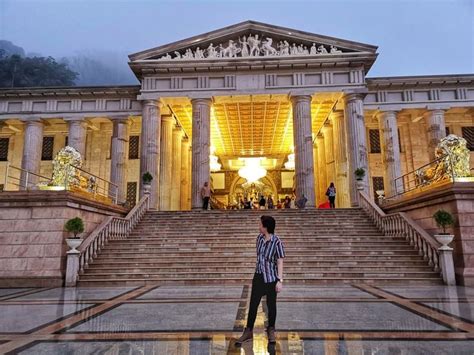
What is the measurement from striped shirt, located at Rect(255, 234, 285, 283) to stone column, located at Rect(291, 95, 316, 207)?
1605 cm

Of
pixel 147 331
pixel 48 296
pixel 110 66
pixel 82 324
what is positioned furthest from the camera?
pixel 110 66

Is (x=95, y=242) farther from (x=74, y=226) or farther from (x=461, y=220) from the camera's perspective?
(x=461, y=220)

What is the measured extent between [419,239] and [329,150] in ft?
52.4

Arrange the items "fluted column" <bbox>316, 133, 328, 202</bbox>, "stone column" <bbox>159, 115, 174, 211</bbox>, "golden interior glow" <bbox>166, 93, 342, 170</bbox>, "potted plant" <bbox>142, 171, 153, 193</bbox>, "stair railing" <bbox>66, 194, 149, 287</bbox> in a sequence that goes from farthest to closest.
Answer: "fluted column" <bbox>316, 133, 328, 202</bbox> < "stone column" <bbox>159, 115, 174, 211</bbox> < "golden interior glow" <bbox>166, 93, 342, 170</bbox> < "potted plant" <bbox>142, 171, 153, 193</bbox> < "stair railing" <bbox>66, 194, 149, 287</bbox>

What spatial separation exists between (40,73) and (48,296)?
68.3 metres

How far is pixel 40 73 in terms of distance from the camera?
6425cm

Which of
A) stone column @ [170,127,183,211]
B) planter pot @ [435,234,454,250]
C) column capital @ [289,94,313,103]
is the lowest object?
planter pot @ [435,234,454,250]

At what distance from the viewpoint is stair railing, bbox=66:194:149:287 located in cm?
1052

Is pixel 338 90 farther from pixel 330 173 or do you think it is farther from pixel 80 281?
pixel 80 281

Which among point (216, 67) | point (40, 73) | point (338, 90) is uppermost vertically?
point (40, 73)

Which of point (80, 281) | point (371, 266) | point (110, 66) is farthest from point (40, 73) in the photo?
point (110, 66)

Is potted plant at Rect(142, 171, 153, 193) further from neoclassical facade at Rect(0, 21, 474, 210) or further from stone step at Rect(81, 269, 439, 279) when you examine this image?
stone step at Rect(81, 269, 439, 279)

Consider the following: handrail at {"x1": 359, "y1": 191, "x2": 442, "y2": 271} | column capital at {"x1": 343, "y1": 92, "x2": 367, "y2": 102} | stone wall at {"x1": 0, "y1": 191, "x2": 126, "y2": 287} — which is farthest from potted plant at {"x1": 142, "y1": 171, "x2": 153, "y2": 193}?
column capital at {"x1": 343, "y1": 92, "x2": 367, "y2": 102}

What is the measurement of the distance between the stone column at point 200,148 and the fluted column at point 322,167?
1040 centimetres
